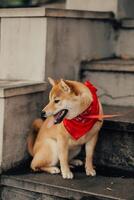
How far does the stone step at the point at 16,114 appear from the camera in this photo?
3.46m

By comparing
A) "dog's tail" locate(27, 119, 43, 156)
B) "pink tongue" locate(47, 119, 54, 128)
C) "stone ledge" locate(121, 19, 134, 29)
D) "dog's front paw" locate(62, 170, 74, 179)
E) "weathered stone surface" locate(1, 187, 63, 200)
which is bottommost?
"weathered stone surface" locate(1, 187, 63, 200)

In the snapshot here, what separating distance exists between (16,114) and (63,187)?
0.75 meters

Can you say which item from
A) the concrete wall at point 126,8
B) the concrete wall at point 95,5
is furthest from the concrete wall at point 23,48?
the concrete wall at point 126,8

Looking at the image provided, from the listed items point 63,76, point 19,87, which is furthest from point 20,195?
point 63,76

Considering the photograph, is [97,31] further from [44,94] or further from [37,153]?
[37,153]

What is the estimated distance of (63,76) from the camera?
408 centimetres

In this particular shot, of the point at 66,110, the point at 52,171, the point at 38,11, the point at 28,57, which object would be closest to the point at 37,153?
the point at 52,171

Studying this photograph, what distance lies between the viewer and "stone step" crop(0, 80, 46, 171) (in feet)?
11.3

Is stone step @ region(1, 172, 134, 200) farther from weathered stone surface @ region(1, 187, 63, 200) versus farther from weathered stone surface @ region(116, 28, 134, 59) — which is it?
weathered stone surface @ region(116, 28, 134, 59)

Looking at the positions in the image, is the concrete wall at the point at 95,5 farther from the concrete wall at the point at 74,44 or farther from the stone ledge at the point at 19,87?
the stone ledge at the point at 19,87

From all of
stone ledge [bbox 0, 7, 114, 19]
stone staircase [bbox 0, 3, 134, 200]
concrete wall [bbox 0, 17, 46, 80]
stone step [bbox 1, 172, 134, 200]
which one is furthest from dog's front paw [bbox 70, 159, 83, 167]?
stone ledge [bbox 0, 7, 114, 19]

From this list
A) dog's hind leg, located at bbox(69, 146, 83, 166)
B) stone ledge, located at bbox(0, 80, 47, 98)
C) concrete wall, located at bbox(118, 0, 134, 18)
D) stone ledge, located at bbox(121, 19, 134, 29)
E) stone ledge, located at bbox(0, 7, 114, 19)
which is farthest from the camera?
concrete wall, located at bbox(118, 0, 134, 18)

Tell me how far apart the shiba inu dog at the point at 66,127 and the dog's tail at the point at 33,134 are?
93 millimetres

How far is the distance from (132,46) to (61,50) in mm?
1001
